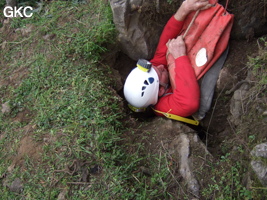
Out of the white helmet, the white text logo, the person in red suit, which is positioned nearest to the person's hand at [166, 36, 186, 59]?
the person in red suit

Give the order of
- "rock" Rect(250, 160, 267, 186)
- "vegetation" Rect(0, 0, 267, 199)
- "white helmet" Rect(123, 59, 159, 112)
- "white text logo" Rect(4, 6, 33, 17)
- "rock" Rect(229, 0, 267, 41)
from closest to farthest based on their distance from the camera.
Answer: "rock" Rect(250, 160, 267, 186) → "vegetation" Rect(0, 0, 267, 199) → "rock" Rect(229, 0, 267, 41) → "white helmet" Rect(123, 59, 159, 112) → "white text logo" Rect(4, 6, 33, 17)

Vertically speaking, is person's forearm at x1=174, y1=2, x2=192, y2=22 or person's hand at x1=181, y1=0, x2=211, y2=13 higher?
person's hand at x1=181, y1=0, x2=211, y2=13

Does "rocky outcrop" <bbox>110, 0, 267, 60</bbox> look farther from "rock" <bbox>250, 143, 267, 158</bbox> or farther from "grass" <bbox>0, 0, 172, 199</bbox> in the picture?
"rock" <bbox>250, 143, 267, 158</bbox>

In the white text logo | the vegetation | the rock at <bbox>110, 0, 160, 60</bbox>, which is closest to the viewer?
the vegetation

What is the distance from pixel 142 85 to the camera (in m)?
3.18

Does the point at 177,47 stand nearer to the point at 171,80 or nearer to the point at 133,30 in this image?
the point at 171,80

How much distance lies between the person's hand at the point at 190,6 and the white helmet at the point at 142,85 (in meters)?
0.76

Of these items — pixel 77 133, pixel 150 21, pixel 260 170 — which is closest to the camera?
pixel 260 170

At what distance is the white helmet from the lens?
3.20m

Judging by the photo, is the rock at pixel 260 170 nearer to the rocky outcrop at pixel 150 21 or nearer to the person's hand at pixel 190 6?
the rocky outcrop at pixel 150 21

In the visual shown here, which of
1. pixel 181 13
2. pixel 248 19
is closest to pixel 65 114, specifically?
pixel 181 13

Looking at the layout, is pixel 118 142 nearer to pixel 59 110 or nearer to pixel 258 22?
pixel 59 110

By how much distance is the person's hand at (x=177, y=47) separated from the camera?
3.27 m

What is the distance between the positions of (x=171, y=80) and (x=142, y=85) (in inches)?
19.3
